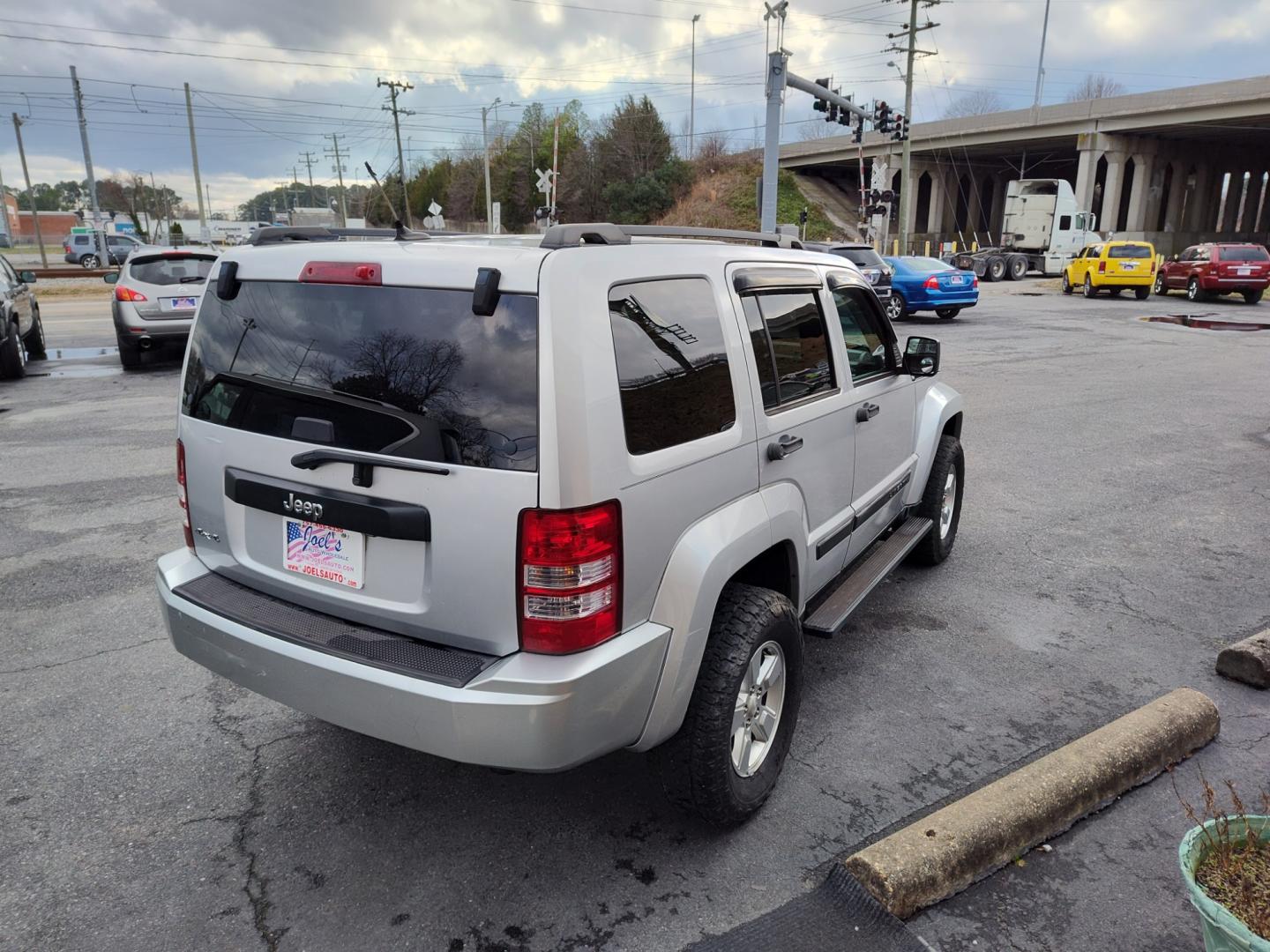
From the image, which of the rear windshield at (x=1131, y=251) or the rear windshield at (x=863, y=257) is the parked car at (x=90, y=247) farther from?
the rear windshield at (x=1131, y=251)

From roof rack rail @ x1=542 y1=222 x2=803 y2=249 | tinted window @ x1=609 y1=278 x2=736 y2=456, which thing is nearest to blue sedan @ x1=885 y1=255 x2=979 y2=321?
roof rack rail @ x1=542 y1=222 x2=803 y2=249

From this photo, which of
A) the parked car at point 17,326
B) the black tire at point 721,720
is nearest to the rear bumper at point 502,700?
the black tire at point 721,720

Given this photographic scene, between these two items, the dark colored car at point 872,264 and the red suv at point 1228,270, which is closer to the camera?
the dark colored car at point 872,264

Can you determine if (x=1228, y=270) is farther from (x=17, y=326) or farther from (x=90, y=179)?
(x=90, y=179)

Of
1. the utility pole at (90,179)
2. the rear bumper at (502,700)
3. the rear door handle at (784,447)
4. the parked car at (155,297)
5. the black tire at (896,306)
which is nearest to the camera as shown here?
the rear bumper at (502,700)

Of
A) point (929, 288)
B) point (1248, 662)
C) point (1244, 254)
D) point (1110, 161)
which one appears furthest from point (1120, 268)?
point (1248, 662)

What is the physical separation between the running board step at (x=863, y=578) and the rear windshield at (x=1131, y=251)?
27.9 metres

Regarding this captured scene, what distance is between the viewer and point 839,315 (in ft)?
13.2

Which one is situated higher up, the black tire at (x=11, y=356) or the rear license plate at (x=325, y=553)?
the rear license plate at (x=325, y=553)

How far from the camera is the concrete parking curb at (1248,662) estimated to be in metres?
4.02

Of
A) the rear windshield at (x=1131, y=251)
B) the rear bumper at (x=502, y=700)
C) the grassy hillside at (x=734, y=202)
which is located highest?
the grassy hillside at (x=734, y=202)

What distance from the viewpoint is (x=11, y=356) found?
12.1m

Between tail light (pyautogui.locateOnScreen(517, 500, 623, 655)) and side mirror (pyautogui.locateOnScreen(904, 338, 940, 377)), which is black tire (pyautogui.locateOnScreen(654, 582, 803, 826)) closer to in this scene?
tail light (pyautogui.locateOnScreen(517, 500, 623, 655))

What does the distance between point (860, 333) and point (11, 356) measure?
1235 centimetres
